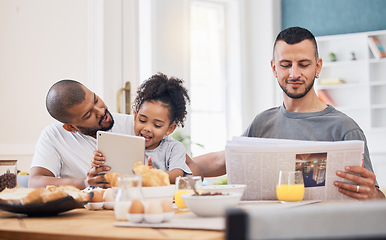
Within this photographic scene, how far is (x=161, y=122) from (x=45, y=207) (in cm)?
93

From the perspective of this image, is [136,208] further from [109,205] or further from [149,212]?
[109,205]

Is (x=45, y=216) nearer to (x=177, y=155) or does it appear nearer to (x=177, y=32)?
(x=177, y=155)

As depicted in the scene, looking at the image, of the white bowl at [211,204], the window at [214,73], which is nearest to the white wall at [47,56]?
the window at [214,73]

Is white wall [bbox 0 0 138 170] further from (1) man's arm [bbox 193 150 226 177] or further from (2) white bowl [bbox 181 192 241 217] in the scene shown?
(2) white bowl [bbox 181 192 241 217]

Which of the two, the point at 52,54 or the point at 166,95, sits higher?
the point at 52,54

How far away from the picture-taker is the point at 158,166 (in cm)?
216

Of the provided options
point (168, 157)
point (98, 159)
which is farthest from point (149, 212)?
point (168, 157)

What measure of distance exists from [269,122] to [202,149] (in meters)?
3.12

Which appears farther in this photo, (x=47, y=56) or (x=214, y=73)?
(x=214, y=73)

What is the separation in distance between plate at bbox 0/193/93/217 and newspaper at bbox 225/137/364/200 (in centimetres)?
55

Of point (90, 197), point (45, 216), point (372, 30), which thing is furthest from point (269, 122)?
point (372, 30)

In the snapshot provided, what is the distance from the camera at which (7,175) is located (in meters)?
1.74

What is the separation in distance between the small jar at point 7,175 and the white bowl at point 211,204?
77cm

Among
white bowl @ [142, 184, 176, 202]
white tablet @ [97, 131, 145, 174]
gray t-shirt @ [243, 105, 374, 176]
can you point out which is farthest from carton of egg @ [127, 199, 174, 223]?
gray t-shirt @ [243, 105, 374, 176]
